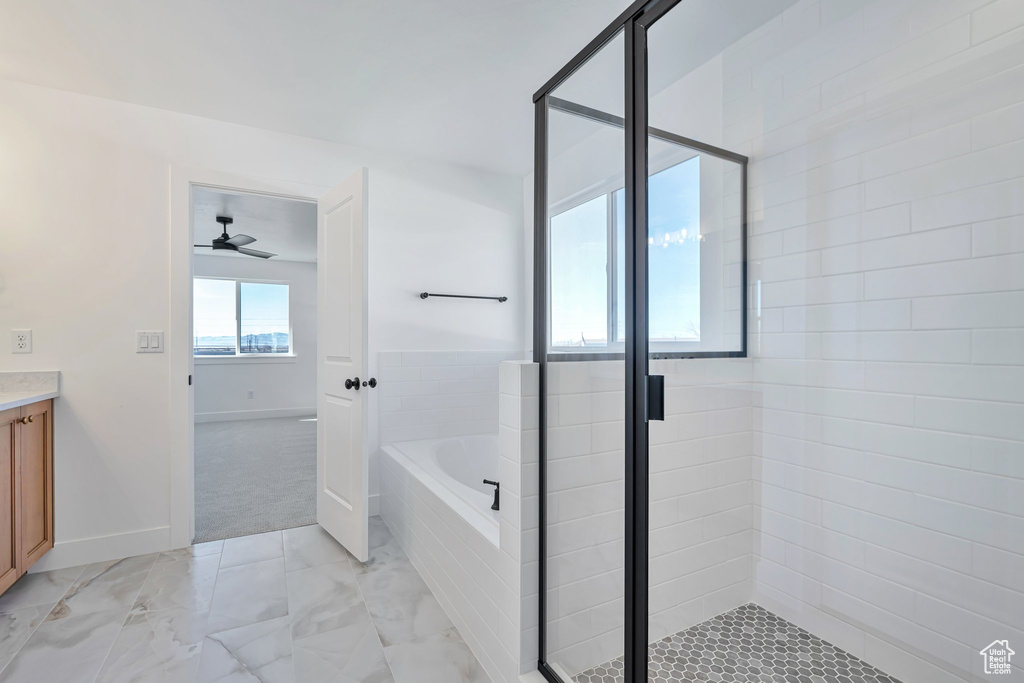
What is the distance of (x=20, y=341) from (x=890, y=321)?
332cm

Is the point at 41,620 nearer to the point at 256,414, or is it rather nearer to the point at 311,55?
the point at 311,55

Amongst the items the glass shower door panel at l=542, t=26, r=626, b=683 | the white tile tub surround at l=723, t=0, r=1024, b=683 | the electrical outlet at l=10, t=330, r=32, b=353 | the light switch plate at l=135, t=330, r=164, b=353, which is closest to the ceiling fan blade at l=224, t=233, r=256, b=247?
the light switch plate at l=135, t=330, r=164, b=353

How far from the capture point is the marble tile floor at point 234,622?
1.56m

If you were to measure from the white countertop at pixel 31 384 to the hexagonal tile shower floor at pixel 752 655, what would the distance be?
278 cm

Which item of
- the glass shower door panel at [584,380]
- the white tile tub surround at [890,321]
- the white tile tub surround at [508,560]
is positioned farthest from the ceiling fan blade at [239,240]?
the white tile tub surround at [890,321]

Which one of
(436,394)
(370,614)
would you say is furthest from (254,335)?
(370,614)

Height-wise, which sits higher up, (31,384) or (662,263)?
(662,263)

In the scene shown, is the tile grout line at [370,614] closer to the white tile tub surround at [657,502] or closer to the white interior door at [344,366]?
the white interior door at [344,366]

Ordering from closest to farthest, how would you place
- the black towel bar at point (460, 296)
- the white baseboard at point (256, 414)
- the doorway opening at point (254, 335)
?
the black towel bar at point (460, 296)
the doorway opening at point (254, 335)
the white baseboard at point (256, 414)

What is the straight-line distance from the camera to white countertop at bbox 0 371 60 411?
2.25m

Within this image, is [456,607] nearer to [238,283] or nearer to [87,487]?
[87,487]

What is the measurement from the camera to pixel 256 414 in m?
6.65

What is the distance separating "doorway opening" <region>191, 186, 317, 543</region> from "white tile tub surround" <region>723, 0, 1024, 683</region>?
3985 millimetres

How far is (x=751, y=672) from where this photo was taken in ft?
2.81
